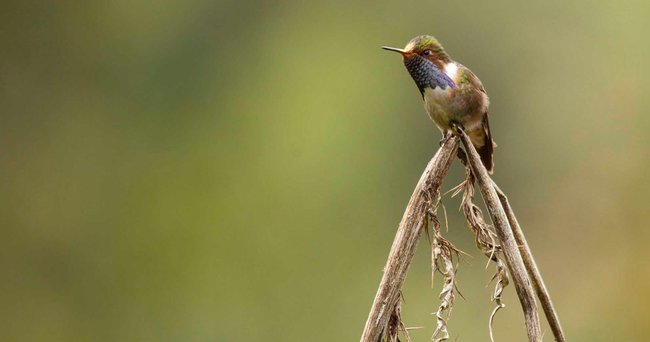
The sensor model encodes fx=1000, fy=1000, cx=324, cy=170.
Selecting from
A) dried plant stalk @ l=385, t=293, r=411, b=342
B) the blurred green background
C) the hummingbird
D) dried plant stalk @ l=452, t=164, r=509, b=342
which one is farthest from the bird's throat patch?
the blurred green background

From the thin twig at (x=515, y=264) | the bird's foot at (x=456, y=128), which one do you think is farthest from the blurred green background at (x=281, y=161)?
the thin twig at (x=515, y=264)

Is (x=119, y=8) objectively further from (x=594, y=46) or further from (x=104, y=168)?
(x=594, y=46)

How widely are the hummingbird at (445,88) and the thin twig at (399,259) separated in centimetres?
63

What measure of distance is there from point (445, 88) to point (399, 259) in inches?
35.8

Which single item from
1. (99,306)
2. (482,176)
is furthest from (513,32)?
(482,176)

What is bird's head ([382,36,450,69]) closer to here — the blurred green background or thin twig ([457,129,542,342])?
thin twig ([457,129,542,342])

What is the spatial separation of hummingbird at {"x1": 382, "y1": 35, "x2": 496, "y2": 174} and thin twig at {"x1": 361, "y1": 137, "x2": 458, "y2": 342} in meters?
0.63

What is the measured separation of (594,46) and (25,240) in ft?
18.4

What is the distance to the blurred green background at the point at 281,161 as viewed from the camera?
340 inches

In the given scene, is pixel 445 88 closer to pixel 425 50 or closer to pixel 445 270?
pixel 425 50

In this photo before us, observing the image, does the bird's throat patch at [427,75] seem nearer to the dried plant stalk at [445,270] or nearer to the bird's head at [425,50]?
the bird's head at [425,50]

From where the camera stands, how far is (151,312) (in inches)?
344

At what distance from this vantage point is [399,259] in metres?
2.14

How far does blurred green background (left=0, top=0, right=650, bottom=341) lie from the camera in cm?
865
